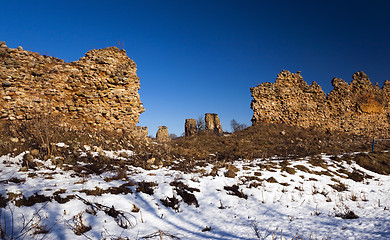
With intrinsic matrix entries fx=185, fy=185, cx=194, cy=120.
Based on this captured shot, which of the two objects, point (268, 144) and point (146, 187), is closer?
point (146, 187)

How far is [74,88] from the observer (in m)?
10.1

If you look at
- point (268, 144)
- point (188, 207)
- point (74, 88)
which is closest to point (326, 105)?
point (268, 144)

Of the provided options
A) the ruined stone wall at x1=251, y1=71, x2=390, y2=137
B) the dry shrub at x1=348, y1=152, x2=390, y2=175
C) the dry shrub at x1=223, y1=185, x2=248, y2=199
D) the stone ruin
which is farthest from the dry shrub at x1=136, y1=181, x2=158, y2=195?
the stone ruin

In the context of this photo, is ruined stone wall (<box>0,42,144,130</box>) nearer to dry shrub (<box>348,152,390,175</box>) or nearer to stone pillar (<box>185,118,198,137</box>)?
dry shrub (<box>348,152,390,175</box>)

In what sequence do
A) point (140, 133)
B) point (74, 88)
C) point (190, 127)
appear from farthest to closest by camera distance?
1. point (190, 127)
2. point (140, 133)
3. point (74, 88)

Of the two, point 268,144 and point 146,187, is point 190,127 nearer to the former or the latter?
point 268,144

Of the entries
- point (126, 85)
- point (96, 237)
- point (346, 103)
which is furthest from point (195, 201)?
point (346, 103)

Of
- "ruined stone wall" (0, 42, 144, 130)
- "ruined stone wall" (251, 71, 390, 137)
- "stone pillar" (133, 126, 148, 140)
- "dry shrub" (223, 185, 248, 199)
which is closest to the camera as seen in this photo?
"dry shrub" (223, 185, 248, 199)

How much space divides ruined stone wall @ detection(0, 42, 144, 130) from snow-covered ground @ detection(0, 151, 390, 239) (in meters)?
4.44

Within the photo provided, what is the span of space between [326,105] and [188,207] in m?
20.2

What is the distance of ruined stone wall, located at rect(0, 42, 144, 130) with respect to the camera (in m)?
8.66

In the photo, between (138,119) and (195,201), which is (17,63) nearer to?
(138,119)

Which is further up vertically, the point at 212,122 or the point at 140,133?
the point at 212,122

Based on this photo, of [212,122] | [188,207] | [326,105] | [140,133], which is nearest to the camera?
[188,207]
